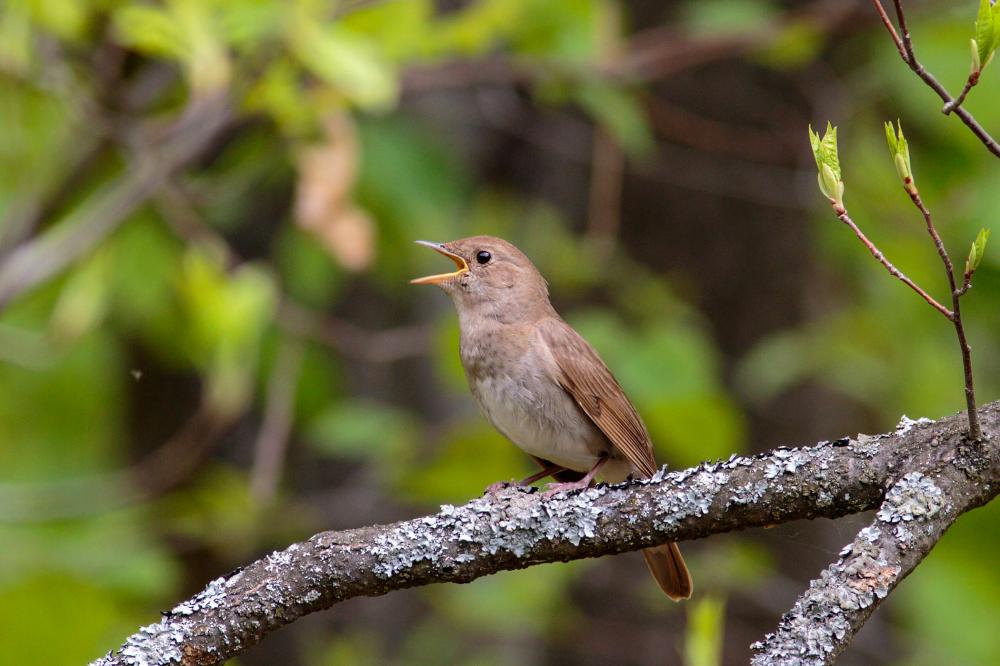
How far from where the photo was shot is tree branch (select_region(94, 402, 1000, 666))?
97.9 inches

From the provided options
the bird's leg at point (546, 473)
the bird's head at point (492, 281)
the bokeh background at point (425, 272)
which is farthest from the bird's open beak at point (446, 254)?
the bird's leg at point (546, 473)

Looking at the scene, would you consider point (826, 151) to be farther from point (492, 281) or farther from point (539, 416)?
point (492, 281)

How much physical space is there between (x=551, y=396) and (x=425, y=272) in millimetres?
2901

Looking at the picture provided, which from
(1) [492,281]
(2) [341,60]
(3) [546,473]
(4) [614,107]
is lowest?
(3) [546,473]

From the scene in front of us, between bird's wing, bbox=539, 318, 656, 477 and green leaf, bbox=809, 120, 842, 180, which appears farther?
bird's wing, bbox=539, 318, 656, 477

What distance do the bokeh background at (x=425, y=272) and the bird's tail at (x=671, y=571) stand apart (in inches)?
10.6

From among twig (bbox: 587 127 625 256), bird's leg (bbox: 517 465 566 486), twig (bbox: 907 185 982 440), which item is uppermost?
twig (bbox: 587 127 625 256)

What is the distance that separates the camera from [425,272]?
731 cm

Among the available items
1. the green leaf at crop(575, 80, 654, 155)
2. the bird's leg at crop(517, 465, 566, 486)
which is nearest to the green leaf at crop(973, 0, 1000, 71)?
the bird's leg at crop(517, 465, 566, 486)

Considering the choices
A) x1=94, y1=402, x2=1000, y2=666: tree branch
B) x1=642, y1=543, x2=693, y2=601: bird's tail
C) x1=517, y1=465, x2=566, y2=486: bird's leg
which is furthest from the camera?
x1=517, y1=465, x2=566, y2=486: bird's leg

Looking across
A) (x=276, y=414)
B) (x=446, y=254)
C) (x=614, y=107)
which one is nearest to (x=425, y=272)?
(x=276, y=414)

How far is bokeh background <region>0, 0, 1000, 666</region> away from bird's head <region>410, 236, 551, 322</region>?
50cm

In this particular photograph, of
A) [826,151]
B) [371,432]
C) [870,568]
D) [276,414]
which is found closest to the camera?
[826,151]

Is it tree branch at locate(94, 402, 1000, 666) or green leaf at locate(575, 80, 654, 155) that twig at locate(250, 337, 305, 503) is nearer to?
green leaf at locate(575, 80, 654, 155)
